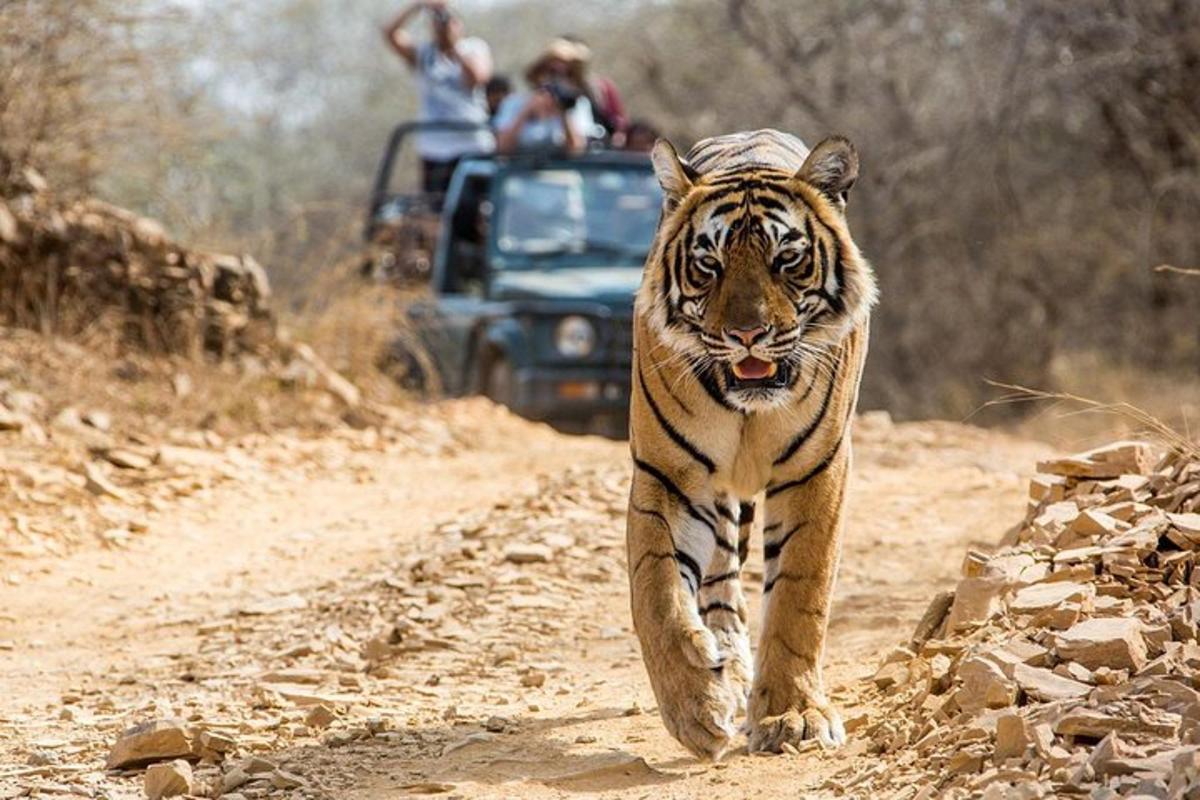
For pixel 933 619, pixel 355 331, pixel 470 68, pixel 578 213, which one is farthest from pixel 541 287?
pixel 933 619

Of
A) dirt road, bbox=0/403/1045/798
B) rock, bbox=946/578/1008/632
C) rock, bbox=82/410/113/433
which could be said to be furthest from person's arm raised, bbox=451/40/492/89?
rock, bbox=946/578/1008/632

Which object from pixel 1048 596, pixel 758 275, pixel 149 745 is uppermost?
pixel 758 275

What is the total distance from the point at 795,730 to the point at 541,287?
7.05 meters

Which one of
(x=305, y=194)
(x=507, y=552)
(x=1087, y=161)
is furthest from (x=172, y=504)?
(x=305, y=194)

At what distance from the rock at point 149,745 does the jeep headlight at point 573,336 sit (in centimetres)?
659

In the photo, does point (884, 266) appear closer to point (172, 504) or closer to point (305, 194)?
point (172, 504)

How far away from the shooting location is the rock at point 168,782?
13.5 ft

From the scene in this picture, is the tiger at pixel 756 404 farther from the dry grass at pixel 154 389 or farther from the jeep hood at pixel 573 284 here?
the jeep hood at pixel 573 284

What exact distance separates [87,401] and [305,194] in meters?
20.0

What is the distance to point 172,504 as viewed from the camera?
8.10 meters

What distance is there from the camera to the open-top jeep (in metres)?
10.9

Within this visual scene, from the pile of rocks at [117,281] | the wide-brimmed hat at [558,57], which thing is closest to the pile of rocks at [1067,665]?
the pile of rocks at [117,281]

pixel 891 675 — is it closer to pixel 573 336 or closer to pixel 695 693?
pixel 695 693

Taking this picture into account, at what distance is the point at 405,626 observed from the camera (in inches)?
237
